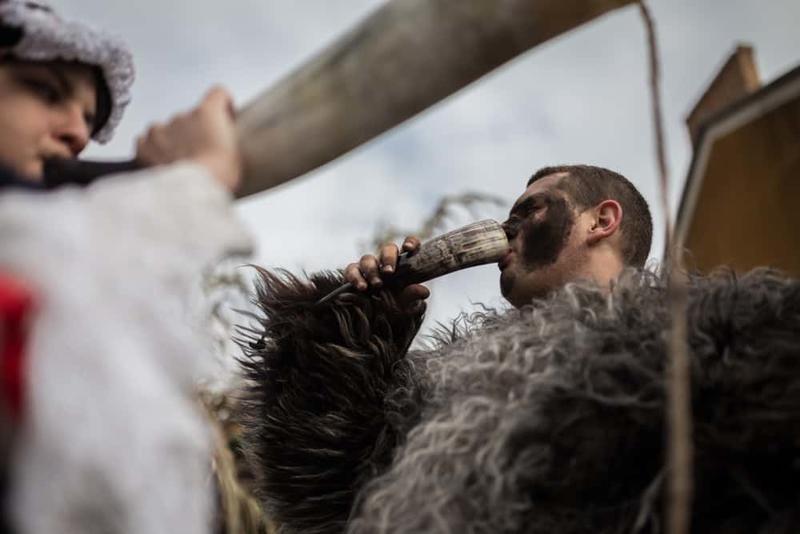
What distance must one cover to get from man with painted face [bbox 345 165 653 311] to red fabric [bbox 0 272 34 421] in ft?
3.53

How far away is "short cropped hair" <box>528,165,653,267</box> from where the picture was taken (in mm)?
2191

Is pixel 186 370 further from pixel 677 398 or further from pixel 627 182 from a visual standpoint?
pixel 627 182

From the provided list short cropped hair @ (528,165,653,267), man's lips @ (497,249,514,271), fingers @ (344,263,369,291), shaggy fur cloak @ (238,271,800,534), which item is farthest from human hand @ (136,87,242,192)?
short cropped hair @ (528,165,653,267)

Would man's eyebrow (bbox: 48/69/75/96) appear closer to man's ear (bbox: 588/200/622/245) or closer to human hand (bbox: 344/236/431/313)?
human hand (bbox: 344/236/431/313)

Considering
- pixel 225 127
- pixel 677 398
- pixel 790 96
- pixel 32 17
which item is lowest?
pixel 677 398

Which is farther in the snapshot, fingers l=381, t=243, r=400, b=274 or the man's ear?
the man's ear

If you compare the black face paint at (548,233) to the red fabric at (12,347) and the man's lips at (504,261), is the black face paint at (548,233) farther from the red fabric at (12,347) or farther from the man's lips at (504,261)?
the red fabric at (12,347)

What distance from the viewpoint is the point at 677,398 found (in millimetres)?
828

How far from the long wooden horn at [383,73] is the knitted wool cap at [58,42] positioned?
191 mm

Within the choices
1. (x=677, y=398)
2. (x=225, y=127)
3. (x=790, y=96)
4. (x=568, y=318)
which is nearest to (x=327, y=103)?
(x=225, y=127)

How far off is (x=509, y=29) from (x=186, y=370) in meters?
0.54

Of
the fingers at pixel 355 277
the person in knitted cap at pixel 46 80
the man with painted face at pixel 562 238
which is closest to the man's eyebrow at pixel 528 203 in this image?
the man with painted face at pixel 562 238

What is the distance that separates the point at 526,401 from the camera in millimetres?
1334

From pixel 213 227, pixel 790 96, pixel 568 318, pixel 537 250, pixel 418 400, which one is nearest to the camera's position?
pixel 213 227
